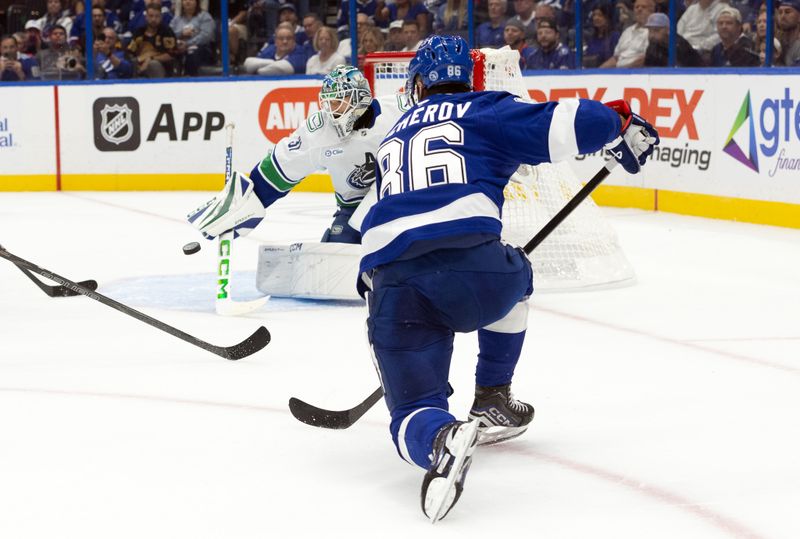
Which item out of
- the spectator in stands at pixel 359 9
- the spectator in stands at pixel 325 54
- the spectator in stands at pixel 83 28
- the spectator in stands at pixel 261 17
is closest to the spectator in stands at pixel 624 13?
the spectator in stands at pixel 359 9

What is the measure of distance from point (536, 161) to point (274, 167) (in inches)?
86.4

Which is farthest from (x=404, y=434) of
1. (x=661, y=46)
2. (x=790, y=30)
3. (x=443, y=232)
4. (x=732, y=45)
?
(x=661, y=46)

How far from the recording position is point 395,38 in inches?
362

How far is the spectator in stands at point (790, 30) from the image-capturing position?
274 inches

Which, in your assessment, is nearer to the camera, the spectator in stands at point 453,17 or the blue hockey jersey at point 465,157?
the blue hockey jersey at point 465,157

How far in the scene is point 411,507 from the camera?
2.43m

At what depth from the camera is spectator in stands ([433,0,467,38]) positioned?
901 centimetres

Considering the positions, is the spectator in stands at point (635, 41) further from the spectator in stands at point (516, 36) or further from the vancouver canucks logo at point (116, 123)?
the vancouver canucks logo at point (116, 123)

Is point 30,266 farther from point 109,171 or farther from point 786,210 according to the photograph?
point 109,171

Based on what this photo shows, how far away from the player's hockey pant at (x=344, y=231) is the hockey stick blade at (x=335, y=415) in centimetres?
Result: 194

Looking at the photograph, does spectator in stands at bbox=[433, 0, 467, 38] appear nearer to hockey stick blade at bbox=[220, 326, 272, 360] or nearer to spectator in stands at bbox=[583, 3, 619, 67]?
spectator in stands at bbox=[583, 3, 619, 67]

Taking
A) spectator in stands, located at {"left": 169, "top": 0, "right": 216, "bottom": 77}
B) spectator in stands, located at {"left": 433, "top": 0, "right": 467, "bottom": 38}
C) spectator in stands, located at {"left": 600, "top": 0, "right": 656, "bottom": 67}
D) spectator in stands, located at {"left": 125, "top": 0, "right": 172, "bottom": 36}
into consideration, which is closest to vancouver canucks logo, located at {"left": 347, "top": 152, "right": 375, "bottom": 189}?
spectator in stands, located at {"left": 600, "top": 0, "right": 656, "bottom": 67}

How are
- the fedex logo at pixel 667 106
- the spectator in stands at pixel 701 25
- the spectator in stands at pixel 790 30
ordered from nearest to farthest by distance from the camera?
1. the spectator in stands at pixel 790 30
2. the fedex logo at pixel 667 106
3. the spectator in stands at pixel 701 25

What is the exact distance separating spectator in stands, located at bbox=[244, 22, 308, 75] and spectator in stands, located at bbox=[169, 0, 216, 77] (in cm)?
44
